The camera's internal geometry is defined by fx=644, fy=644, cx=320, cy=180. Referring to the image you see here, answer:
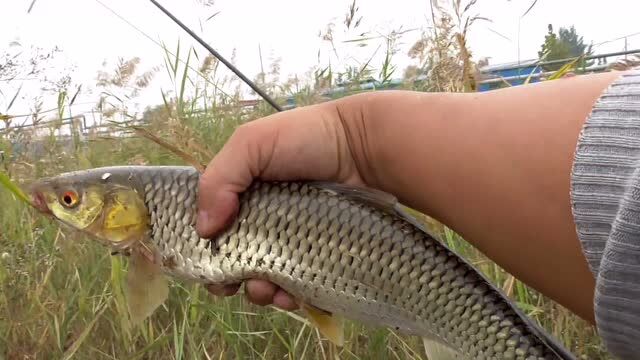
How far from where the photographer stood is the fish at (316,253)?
1341 mm

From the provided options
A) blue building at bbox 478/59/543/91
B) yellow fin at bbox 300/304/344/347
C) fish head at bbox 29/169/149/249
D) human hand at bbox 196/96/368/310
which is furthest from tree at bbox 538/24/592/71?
fish head at bbox 29/169/149/249

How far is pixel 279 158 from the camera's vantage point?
1510mm

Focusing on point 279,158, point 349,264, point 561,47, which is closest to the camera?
point 349,264

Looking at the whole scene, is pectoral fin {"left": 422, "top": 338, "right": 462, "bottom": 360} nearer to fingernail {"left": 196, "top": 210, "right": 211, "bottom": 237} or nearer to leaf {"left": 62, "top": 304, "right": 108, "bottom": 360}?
fingernail {"left": 196, "top": 210, "right": 211, "bottom": 237}

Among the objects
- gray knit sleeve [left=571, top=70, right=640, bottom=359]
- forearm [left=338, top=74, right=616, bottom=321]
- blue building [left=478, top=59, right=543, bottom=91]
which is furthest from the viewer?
blue building [left=478, top=59, right=543, bottom=91]

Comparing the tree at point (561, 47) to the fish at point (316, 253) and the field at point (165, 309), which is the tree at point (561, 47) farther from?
the fish at point (316, 253)

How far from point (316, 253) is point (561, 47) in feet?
6.58

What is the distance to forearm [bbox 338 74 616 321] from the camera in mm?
1188

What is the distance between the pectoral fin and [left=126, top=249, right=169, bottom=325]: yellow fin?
0.64 meters

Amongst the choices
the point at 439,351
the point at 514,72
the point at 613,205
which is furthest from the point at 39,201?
the point at 514,72

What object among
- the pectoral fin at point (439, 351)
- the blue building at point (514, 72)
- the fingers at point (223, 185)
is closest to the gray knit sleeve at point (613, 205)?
the pectoral fin at point (439, 351)

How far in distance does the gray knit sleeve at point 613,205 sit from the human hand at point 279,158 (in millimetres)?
614

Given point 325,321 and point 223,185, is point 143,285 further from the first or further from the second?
point 325,321

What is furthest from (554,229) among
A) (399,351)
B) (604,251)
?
(399,351)
